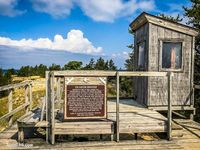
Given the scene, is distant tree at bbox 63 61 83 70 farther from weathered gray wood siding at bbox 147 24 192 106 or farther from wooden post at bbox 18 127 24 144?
wooden post at bbox 18 127 24 144

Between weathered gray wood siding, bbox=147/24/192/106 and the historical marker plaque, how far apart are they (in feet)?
12.1

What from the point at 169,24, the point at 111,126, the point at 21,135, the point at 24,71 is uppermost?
the point at 169,24

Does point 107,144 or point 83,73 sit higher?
point 83,73

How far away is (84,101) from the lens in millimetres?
7363

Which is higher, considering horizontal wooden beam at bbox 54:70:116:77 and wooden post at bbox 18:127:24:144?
horizontal wooden beam at bbox 54:70:116:77

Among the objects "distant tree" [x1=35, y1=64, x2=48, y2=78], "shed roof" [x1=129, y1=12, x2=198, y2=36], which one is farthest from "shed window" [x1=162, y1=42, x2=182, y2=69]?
"distant tree" [x1=35, y1=64, x2=48, y2=78]

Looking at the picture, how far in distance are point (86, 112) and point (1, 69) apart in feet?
152

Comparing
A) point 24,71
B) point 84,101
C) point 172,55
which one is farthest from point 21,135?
point 24,71

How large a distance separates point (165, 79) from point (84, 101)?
14.9ft

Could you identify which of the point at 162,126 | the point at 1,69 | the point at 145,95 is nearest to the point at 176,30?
the point at 145,95

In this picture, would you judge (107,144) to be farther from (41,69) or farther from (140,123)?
(41,69)

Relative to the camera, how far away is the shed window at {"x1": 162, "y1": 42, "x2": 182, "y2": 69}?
10.8 metres

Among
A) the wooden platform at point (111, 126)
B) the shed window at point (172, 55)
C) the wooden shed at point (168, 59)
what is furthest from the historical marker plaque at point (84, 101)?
the shed window at point (172, 55)

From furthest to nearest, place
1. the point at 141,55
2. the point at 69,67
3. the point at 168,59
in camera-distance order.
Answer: the point at 69,67 < the point at 141,55 < the point at 168,59
